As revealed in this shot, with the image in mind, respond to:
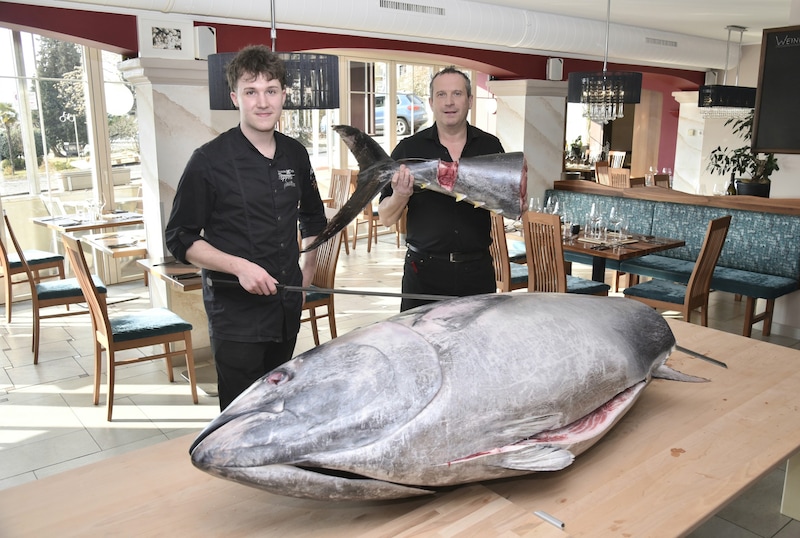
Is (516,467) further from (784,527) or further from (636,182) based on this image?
(636,182)

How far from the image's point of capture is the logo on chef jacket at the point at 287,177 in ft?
6.35

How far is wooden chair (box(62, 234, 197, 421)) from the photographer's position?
341 centimetres

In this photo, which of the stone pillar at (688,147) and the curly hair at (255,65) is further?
the stone pillar at (688,147)

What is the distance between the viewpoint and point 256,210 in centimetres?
189

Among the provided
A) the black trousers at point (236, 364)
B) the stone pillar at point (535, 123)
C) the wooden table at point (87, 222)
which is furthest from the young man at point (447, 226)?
the stone pillar at point (535, 123)

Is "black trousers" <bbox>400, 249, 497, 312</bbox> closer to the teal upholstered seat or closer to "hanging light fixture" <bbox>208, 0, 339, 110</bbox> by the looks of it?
"hanging light fixture" <bbox>208, 0, 339, 110</bbox>

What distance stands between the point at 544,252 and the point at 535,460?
10.5 feet

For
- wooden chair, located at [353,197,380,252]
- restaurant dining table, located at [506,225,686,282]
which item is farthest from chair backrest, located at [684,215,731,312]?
wooden chair, located at [353,197,380,252]

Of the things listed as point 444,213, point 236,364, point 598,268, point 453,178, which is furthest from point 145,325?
point 598,268

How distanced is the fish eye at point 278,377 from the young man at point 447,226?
1.15 m

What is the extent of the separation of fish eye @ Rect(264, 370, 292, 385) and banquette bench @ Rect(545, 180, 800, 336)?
4.24 meters

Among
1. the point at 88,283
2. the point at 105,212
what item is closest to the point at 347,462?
the point at 88,283

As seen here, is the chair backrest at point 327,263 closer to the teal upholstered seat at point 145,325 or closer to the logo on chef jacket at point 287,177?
the teal upholstered seat at point 145,325

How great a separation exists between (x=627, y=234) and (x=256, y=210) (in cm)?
398
